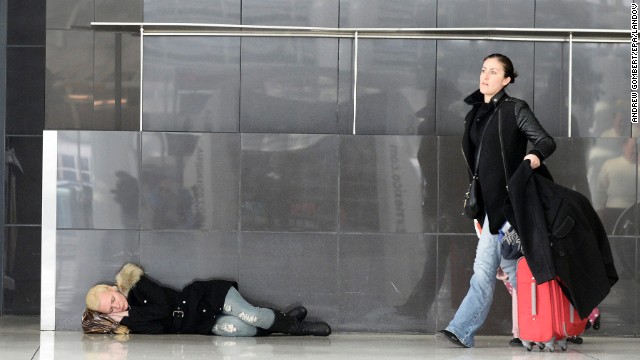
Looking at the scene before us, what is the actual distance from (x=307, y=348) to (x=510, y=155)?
72.8 inches

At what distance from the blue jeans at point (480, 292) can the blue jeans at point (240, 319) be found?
137cm

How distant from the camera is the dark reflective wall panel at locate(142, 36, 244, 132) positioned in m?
8.26

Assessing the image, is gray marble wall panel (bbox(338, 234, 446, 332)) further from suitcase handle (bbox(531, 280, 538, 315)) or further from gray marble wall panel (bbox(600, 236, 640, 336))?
gray marble wall panel (bbox(600, 236, 640, 336))

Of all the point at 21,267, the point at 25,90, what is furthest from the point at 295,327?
the point at 25,90

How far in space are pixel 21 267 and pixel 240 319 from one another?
298 centimetres

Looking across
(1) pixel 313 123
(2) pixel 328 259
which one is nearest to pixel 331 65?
(1) pixel 313 123

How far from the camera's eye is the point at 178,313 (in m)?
7.54

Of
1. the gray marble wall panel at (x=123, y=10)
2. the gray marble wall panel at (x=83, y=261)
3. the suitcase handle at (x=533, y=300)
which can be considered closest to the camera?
the suitcase handle at (x=533, y=300)

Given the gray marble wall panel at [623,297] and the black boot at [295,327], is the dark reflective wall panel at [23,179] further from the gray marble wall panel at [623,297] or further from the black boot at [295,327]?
the gray marble wall panel at [623,297]

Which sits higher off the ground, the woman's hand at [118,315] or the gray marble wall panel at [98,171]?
the gray marble wall panel at [98,171]

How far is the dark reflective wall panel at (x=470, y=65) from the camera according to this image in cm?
835

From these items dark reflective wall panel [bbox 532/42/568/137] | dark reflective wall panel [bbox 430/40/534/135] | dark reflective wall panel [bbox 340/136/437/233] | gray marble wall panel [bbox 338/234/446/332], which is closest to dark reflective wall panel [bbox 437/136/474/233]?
dark reflective wall panel [bbox 340/136/437/233]

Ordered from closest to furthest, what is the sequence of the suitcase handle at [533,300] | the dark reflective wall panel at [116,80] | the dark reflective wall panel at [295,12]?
the suitcase handle at [533,300] < the dark reflective wall panel at [295,12] < the dark reflective wall panel at [116,80]

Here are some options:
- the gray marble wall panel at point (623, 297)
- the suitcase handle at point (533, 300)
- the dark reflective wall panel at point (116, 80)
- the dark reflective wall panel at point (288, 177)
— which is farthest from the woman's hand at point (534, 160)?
the dark reflective wall panel at point (116, 80)
